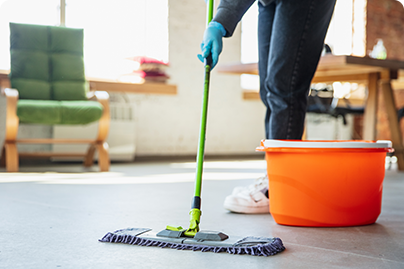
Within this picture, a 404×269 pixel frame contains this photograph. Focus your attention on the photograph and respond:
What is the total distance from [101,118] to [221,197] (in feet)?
4.77

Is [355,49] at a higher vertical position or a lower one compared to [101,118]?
higher

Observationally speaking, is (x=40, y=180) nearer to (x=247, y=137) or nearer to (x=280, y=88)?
(x=280, y=88)

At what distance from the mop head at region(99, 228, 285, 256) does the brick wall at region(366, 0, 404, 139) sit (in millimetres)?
5572

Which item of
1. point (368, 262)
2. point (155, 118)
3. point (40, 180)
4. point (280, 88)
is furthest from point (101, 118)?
point (368, 262)

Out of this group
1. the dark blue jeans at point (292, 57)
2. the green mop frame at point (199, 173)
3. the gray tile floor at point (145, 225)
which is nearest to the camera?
the gray tile floor at point (145, 225)

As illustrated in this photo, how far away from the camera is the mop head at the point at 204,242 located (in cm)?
85

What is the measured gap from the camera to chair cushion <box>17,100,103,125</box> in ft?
8.76

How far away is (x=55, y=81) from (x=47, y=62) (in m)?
0.17

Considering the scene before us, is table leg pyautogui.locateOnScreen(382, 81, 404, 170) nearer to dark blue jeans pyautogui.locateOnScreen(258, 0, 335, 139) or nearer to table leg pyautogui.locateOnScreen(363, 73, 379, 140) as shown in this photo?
table leg pyautogui.locateOnScreen(363, 73, 379, 140)

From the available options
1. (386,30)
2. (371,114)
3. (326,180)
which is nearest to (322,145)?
(326,180)

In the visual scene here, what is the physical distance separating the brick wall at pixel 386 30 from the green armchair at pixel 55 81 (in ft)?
13.9

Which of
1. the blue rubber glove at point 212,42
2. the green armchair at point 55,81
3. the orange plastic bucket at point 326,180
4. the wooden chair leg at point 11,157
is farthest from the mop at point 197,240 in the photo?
the wooden chair leg at point 11,157

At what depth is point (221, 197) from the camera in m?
1.74

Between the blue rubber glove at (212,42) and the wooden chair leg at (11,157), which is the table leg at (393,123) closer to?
the blue rubber glove at (212,42)
